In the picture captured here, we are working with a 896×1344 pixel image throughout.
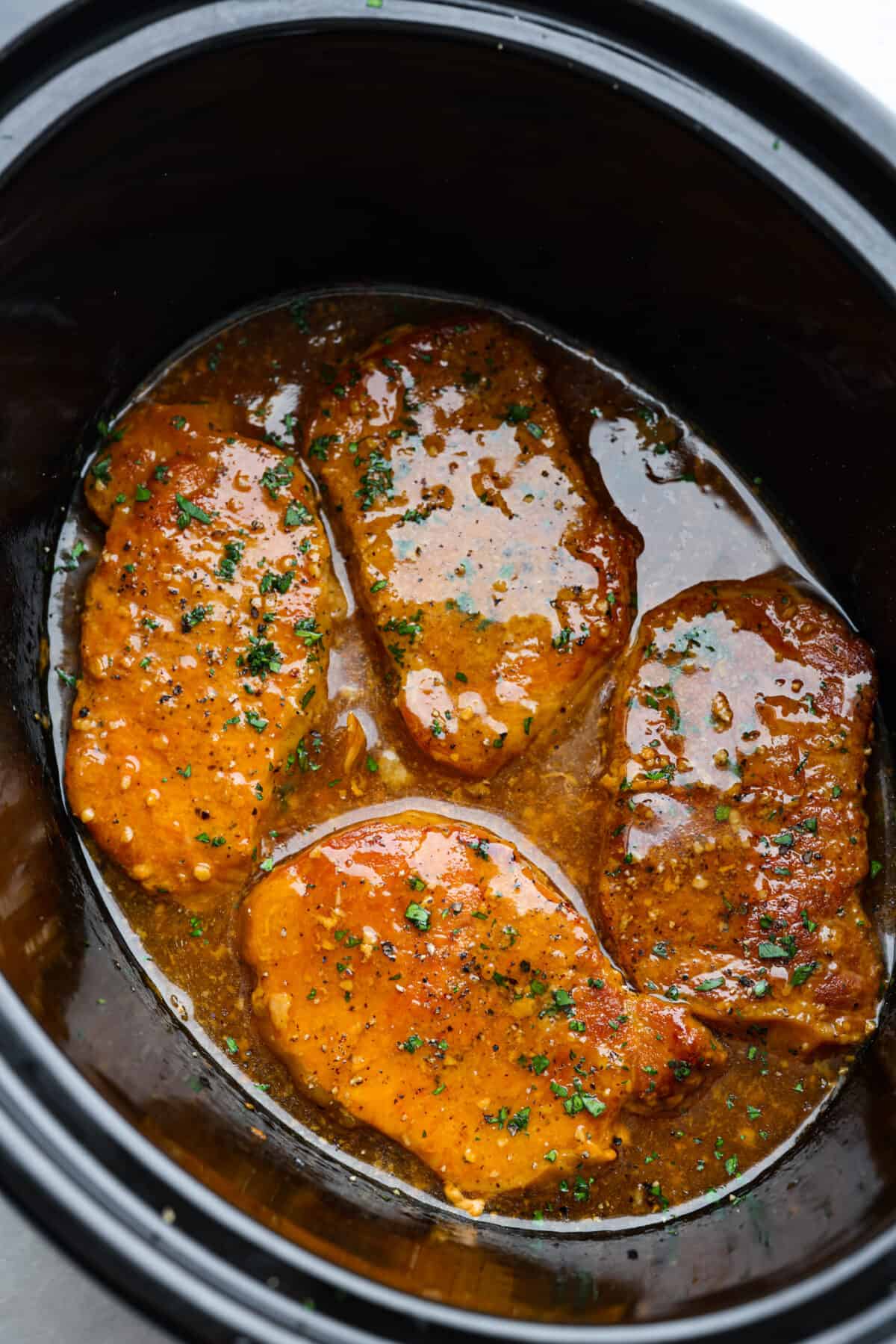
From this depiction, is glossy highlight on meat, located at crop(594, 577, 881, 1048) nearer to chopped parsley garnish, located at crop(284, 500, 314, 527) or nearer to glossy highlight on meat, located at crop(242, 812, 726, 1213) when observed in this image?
glossy highlight on meat, located at crop(242, 812, 726, 1213)

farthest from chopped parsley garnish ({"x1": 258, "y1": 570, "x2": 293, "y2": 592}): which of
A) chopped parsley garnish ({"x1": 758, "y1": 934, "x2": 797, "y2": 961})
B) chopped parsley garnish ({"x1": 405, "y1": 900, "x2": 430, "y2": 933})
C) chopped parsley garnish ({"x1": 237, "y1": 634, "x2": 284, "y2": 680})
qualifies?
chopped parsley garnish ({"x1": 758, "y1": 934, "x2": 797, "y2": 961})

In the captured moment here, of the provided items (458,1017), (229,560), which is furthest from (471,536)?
(458,1017)

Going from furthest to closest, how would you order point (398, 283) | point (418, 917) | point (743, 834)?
point (398, 283) < point (743, 834) < point (418, 917)

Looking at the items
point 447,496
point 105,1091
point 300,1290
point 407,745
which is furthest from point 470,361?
point 300,1290

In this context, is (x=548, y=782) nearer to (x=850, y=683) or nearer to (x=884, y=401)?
(x=850, y=683)

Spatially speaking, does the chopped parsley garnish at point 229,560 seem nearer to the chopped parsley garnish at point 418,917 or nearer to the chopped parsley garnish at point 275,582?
the chopped parsley garnish at point 275,582

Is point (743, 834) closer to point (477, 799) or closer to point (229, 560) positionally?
point (477, 799)
